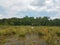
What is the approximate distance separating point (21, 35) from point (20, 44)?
6.39m

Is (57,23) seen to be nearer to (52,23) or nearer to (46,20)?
(52,23)

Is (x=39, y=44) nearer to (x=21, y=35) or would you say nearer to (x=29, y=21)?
(x=21, y=35)

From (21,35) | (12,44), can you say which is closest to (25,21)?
(21,35)

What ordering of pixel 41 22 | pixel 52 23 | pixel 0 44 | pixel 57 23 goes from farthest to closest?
1. pixel 41 22
2. pixel 52 23
3. pixel 57 23
4. pixel 0 44

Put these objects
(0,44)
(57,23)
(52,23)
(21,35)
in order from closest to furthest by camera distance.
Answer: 1. (0,44)
2. (21,35)
3. (57,23)
4. (52,23)

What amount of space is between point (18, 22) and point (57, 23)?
1370 cm

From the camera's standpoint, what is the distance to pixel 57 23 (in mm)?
61500

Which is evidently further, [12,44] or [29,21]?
[29,21]

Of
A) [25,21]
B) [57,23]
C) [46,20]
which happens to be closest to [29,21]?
[25,21]

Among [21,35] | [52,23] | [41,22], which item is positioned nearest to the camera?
[21,35]

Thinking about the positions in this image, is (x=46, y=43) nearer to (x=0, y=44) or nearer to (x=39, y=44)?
(x=39, y=44)

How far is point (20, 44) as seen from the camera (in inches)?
749

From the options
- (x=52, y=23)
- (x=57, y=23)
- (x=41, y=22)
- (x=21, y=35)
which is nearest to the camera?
(x=21, y=35)

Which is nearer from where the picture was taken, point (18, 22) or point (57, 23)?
point (57, 23)
